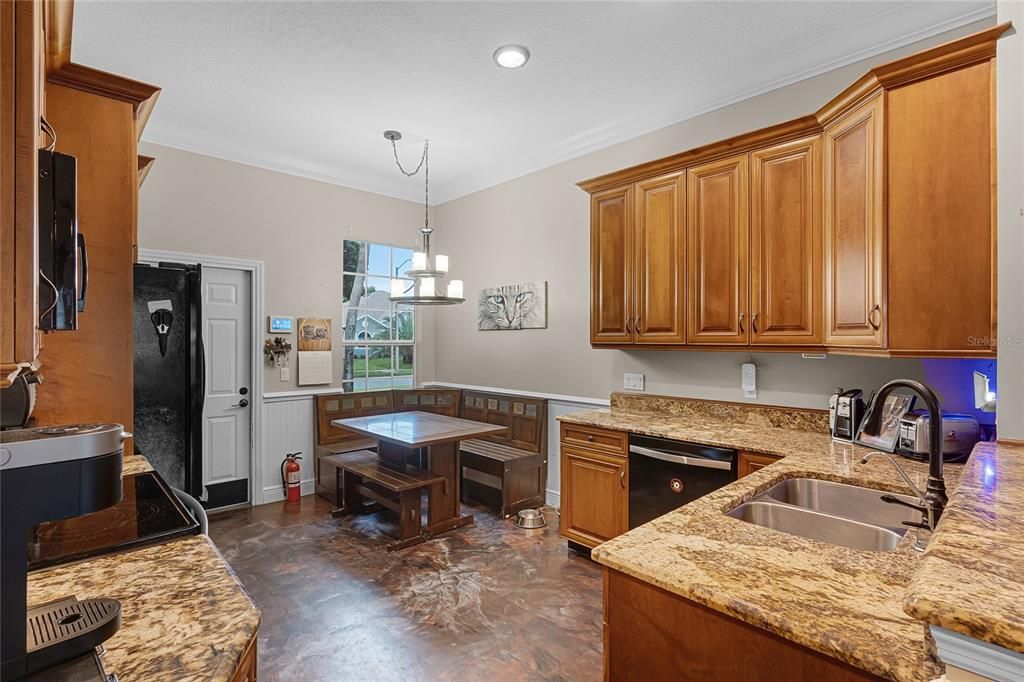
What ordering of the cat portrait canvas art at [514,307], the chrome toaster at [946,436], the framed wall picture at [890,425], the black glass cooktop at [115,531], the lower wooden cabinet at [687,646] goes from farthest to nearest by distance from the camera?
the cat portrait canvas art at [514,307] < the framed wall picture at [890,425] < the chrome toaster at [946,436] < the black glass cooktop at [115,531] < the lower wooden cabinet at [687,646]

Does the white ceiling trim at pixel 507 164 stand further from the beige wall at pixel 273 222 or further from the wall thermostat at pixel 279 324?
the wall thermostat at pixel 279 324

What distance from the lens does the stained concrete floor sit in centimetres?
223

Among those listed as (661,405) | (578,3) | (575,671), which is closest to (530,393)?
(661,405)

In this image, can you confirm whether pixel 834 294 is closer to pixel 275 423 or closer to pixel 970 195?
pixel 970 195

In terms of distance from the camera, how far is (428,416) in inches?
172

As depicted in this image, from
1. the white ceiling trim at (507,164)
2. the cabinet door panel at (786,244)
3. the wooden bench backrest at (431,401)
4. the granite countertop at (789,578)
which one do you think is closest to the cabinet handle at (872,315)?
the cabinet door panel at (786,244)

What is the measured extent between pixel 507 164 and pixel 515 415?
228cm

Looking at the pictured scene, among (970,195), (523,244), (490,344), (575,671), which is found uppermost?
(523,244)

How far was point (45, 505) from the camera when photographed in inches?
30.0

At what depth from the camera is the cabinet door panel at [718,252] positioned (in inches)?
113

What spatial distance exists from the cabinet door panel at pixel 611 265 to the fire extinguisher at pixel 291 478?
2798mm

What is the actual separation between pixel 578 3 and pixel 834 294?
1.87 meters

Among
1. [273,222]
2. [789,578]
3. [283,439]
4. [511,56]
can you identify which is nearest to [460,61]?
[511,56]

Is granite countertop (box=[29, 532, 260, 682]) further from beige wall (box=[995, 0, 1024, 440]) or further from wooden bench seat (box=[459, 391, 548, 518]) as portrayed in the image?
wooden bench seat (box=[459, 391, 548, 518])
